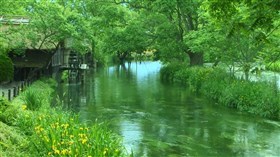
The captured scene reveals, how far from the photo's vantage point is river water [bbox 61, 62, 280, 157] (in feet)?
45.5

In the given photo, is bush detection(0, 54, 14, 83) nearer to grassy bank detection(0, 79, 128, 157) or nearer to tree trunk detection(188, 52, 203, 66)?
grassy bank detection(0, 79, 128, 157)

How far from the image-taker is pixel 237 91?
902 inches

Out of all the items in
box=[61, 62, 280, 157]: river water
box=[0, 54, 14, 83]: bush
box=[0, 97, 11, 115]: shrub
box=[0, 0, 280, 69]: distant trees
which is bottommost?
box=[61, 62, 280, 157]: river water

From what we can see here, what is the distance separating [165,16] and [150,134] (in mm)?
23161

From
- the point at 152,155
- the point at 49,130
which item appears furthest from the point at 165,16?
the point at 49,130

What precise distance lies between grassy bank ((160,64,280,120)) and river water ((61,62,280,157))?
0.68 meters

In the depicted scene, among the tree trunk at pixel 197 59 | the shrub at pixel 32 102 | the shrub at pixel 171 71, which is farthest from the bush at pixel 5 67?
the shrub at pixel 171 71

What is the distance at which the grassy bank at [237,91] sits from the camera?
65.6 ft

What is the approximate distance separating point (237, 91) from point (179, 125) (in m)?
6.24

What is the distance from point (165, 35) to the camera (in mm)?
38094

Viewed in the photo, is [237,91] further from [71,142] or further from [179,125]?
[71,142]

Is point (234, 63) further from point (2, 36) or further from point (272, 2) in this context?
point (272, 2)

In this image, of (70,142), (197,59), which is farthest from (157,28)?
(70,142)

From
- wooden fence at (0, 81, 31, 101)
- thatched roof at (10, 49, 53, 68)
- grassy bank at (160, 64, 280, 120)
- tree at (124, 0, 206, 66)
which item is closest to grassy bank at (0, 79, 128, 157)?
wooden fence at (0, 81, 31, 101)
